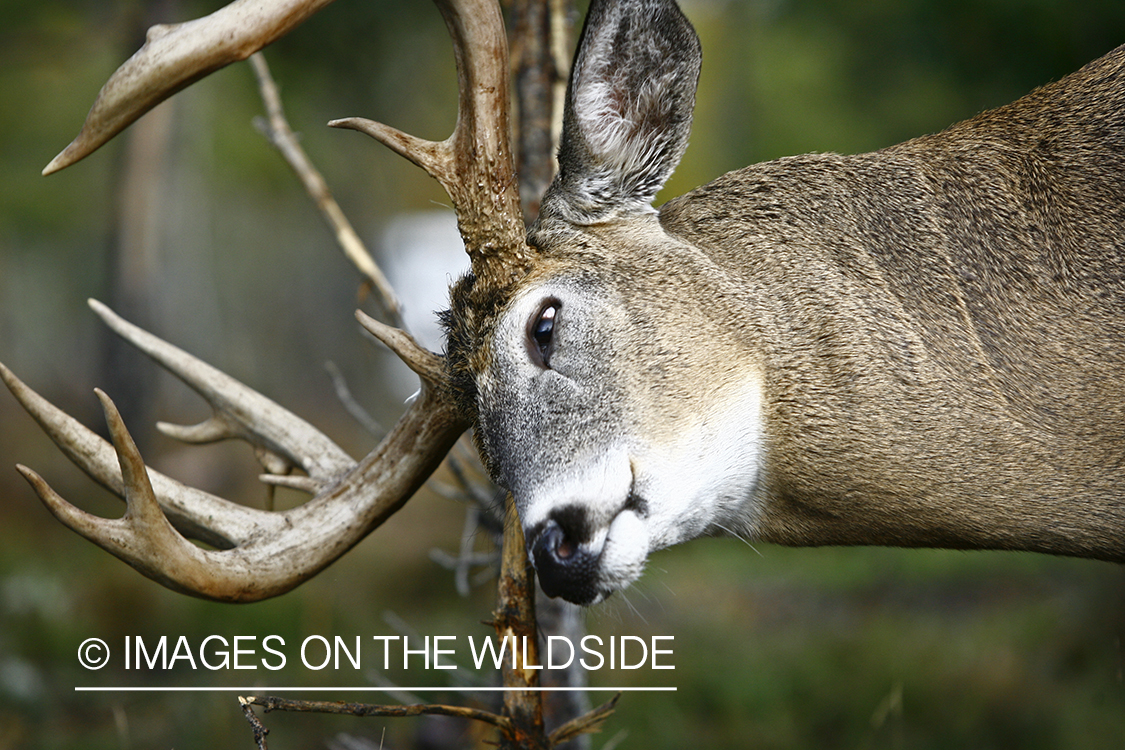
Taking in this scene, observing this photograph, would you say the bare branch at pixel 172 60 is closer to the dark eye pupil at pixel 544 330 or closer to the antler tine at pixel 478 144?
the antler tine at pixel 478 144

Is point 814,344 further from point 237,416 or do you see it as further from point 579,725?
point 237,416

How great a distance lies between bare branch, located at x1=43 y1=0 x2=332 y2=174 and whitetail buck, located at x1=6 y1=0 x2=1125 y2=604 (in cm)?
2

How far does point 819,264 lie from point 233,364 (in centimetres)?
1729

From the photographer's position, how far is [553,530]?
7.36 feet

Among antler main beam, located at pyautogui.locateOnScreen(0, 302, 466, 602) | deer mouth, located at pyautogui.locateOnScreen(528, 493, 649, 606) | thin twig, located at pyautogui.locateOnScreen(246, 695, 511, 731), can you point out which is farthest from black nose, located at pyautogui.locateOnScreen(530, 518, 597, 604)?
antler main beam, located at pyautogui.locateOnScreen(0, 302, 466, 602)

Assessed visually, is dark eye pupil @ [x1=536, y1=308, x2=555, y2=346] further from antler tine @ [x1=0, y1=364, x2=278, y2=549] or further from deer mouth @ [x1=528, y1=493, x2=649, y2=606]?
antler tine @ [x1=0, y1=364, x2=278, y2=549]

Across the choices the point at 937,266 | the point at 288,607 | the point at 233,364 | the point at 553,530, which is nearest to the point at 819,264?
the point at 937,266

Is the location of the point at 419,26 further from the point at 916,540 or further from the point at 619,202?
the point at 916,540

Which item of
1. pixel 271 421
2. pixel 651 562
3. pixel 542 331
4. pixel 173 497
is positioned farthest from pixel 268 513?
pixel 651 562

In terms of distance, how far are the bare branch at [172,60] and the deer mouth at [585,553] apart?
130cm

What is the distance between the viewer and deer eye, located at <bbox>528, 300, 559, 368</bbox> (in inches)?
99.6

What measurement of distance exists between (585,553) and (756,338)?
0.78m

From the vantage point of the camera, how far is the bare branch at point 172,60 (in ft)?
6.49

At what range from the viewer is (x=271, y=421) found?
3.19 meters
